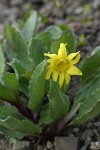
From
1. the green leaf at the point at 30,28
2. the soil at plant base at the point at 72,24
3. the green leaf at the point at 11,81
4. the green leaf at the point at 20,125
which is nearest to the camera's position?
the green leaf at the point at 20,125

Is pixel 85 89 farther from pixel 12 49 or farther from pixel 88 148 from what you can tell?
pixel 12 49

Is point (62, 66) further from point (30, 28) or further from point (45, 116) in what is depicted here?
point (30, 28)

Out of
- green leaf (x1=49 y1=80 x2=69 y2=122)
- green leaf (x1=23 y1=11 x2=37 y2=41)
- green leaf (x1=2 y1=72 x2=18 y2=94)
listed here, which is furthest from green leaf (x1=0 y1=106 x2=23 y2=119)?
green leaf (x1=23 y1=11 x2=37 y2=41)

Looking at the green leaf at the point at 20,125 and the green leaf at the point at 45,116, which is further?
the green leaf at the point at 45,116

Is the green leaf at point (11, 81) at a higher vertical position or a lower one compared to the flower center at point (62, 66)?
higher

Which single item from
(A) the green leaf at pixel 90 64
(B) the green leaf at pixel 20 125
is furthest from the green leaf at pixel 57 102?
(A) the green leaf at pixel 90 64

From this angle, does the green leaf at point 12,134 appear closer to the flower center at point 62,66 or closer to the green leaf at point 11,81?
the green leaf at point 11,81
